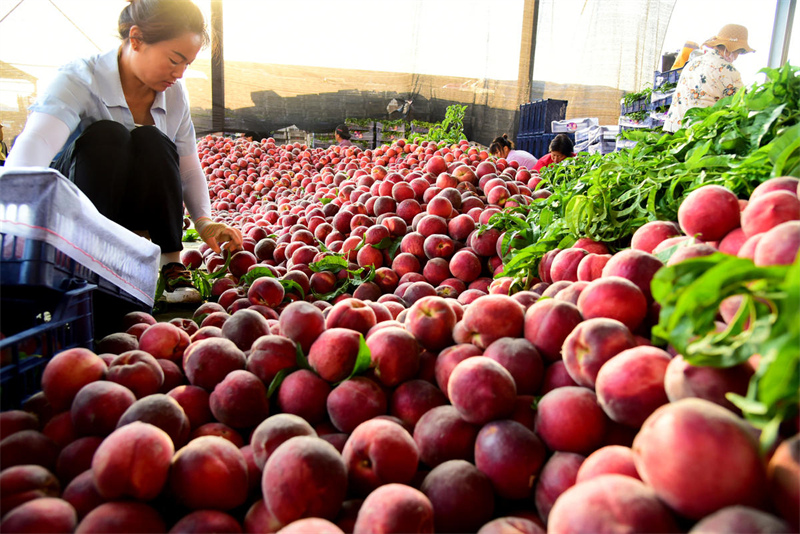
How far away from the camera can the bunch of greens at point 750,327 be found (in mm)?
569

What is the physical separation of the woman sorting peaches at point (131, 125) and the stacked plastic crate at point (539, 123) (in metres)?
6.82

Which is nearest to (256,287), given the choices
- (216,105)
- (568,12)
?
(216,105)

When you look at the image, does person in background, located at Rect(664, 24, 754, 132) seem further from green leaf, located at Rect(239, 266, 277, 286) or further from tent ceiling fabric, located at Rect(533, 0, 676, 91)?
tent ceiling fabric, located at Rect(533, 0, 676, 91)

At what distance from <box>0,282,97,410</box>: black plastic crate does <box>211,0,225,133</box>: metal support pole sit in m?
9.30

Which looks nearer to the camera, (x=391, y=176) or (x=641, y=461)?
(x=641, y=461)

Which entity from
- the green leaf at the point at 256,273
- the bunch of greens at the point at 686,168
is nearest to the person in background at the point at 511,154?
the bunch of greens at the point at 686,168

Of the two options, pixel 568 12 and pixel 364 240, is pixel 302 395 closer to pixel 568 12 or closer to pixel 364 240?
pixel 364 240

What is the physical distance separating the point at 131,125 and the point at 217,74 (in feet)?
26.2

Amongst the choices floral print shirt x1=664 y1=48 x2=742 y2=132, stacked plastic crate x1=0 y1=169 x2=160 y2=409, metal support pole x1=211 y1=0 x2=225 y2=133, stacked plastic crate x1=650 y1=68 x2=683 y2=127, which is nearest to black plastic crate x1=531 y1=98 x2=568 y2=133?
stacked plastic crate x1=650 y1=68 x2=683 y2=127

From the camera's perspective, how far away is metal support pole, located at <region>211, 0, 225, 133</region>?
940cm

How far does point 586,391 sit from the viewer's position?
35.2 inches

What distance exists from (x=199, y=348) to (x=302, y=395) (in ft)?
0.99

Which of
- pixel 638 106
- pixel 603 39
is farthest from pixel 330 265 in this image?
pixel 603 39

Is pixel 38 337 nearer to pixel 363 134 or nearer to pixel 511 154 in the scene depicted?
pixel 511 154
